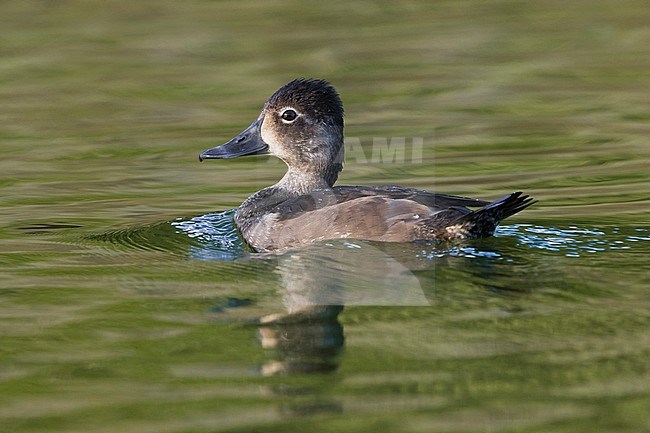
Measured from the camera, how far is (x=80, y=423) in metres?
4.03

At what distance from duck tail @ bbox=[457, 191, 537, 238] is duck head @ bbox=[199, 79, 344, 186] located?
1.55 meters

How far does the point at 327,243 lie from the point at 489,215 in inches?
35.4

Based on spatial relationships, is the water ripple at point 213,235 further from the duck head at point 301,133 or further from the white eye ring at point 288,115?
the white eye ring at point 288,115

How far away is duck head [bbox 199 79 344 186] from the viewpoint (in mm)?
7652

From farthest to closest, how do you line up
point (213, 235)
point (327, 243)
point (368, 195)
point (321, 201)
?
point (213, 235) → point (321, 201) → point (368, 195) → point (327, 243)

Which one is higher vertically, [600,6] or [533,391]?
[600,6]

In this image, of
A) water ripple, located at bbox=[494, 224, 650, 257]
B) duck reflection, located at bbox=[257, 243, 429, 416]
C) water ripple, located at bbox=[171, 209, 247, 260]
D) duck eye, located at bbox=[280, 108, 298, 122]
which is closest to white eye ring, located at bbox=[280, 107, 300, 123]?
duck eye, located at bbox=[280, 108, 298, 122]

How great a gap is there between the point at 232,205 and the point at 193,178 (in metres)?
1.01

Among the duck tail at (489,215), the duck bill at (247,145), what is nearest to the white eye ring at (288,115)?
the duck bill at (247,145)

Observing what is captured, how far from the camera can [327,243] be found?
657cm

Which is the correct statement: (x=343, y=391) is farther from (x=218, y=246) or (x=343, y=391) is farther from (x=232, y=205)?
(x=232, y=205)

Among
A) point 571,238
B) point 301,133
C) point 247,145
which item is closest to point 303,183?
point 301,133

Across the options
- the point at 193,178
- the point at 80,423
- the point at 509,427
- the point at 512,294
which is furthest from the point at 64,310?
the point at 193,178

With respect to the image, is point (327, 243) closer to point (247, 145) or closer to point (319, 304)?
point (319, 304)
